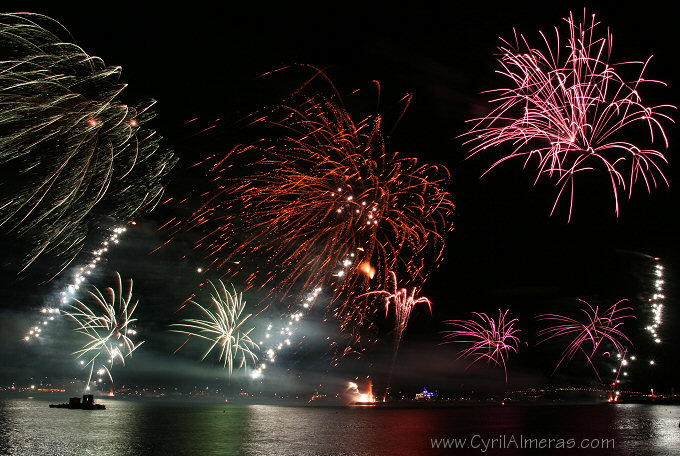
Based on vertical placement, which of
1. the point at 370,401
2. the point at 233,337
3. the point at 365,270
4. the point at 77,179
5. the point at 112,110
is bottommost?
the point at 370,401

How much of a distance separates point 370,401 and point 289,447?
48916mm

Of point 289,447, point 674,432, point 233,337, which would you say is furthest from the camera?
point 233,337

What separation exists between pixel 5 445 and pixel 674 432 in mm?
28781

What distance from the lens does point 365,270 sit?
2439 cm

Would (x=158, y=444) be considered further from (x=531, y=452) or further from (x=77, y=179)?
(x=531, y=452)

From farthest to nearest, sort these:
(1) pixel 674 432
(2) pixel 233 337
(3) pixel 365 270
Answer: (2) pixel 233 337 → (1) pixel 674 432 → (3) pixel 365 270

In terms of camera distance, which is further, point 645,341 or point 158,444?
point 645,341

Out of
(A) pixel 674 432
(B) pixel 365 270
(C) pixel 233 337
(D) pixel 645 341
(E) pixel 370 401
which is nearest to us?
(B) pixel 365 270

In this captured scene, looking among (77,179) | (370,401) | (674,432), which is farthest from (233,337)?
(370,401)

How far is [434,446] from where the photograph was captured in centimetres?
1905

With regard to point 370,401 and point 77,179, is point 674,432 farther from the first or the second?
point 370,401

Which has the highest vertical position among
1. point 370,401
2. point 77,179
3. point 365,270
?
point 77,179

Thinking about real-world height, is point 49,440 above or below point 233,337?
below

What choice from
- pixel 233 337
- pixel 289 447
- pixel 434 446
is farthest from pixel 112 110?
pixel 233 337
